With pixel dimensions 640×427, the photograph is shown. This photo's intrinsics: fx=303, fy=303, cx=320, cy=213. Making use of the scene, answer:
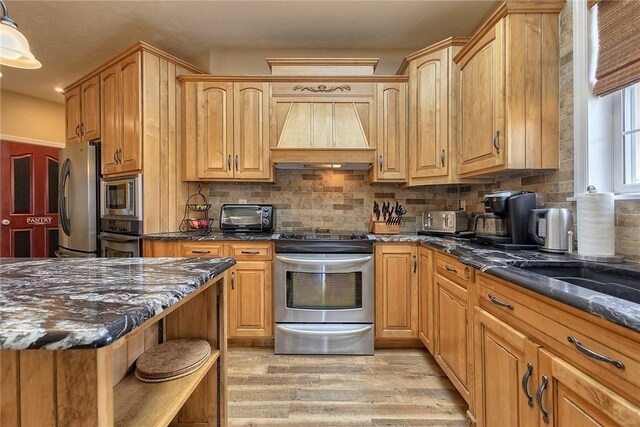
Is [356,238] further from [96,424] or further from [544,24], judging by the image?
[96,424]

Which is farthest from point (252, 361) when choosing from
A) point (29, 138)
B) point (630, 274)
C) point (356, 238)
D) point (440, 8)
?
point (29, 138)

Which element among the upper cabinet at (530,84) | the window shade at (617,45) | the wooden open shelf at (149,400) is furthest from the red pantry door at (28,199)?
the window shade at (617,45)

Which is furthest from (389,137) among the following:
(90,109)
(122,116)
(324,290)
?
(90,109)

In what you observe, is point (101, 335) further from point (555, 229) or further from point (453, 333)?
point (555, 229)

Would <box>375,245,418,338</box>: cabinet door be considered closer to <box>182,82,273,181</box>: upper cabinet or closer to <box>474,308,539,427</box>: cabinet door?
<box>474,308,539,427</box>: cabinet door

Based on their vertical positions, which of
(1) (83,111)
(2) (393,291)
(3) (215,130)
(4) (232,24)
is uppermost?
(4) (232,24)

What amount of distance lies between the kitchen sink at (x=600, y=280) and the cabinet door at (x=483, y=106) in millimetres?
724

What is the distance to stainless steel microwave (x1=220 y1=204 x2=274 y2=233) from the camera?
2.83 metres

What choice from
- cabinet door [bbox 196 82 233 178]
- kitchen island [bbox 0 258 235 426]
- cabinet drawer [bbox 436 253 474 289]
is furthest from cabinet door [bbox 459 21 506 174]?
cabinet door [bbox 196 82 233 178]

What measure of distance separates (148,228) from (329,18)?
7.79 ft

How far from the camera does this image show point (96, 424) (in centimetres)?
59

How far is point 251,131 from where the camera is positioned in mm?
2797

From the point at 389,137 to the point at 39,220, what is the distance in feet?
15.8

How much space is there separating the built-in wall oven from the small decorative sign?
2258 millimetres
